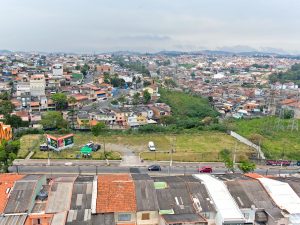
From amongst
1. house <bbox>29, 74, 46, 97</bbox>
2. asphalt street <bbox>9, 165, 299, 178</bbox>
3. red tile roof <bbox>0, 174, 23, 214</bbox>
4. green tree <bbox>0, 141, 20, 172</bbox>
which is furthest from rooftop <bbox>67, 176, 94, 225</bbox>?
house <bbox>29, 74, 46, 97</bbox>

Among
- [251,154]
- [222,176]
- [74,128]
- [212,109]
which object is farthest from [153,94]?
[222,176]

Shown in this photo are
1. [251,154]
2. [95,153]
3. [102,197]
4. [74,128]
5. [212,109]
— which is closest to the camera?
[102,197]

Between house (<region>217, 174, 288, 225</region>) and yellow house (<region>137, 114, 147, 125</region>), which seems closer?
house (<region>217, 174, 288, 225</region>)

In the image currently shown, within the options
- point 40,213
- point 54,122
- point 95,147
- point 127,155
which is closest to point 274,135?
point 127,155

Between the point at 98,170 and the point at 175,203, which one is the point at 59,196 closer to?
the point at 175,203

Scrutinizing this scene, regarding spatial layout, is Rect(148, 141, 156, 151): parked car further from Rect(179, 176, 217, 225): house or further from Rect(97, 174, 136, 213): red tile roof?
Rect(97, 174, 136, 213): red tile roof

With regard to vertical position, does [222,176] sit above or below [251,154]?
above

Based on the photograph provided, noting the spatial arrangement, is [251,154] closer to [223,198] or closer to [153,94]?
[223,198]
